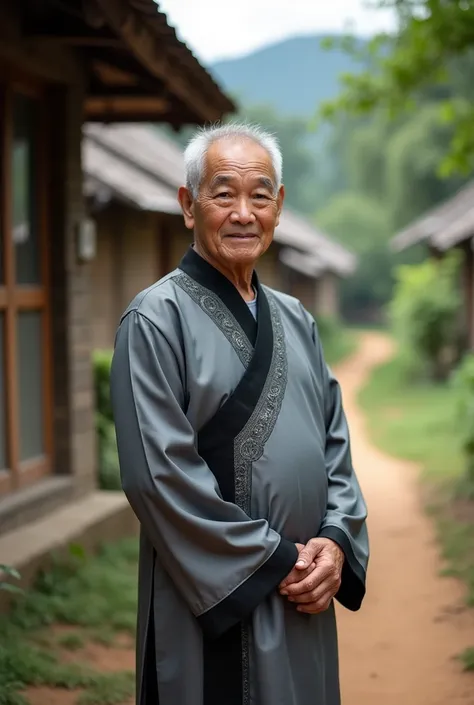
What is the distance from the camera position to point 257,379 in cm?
243

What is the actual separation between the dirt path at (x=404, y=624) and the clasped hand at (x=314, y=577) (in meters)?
1.85

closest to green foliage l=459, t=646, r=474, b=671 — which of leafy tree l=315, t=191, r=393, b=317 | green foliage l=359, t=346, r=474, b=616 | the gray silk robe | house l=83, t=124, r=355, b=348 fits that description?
green foliage l=359, t=346, r=474, b=616

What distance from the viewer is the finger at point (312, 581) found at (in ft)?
7.61

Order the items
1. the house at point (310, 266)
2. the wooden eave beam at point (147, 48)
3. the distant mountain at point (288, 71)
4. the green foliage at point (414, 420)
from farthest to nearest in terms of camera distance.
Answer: the distant mountain at point (288, 71), the house at point (310, 266), the green foliage at point (414, 420), the wooden eave beam at point (147, 48)

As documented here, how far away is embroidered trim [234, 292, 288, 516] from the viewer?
2.40m

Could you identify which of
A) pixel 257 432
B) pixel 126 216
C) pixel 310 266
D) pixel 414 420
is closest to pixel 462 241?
pixel 414 420

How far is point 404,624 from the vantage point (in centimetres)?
512

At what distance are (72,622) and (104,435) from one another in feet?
8.39

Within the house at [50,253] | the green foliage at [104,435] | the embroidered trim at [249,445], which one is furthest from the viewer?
the green foliage at [104,435]

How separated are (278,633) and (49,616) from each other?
7.73ft

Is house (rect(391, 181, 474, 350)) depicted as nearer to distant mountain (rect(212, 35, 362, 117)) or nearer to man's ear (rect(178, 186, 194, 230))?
man's ear (rect(178, 186, 194, 230))

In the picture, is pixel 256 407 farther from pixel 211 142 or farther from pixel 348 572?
pixel 211 142

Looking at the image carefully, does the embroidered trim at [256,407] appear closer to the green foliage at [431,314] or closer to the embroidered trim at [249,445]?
the embroidered trim at [249,445]

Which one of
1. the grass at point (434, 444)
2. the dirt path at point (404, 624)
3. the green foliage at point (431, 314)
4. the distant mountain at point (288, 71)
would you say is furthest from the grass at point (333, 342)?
the distant mountain at point (288, 71)
